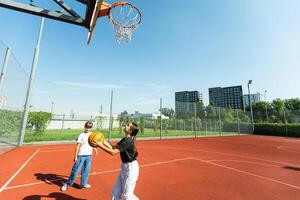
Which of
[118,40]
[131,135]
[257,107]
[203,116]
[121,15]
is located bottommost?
[131,135]

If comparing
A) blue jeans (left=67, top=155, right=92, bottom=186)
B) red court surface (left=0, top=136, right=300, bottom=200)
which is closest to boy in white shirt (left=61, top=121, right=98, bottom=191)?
blue jeans (left=67, top=155, right=92, bottom=186)

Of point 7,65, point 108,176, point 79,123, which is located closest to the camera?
point 108,176

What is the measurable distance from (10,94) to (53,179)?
594cm

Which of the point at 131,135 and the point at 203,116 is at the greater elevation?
the point at 203,116

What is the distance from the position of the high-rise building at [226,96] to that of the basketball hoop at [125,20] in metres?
94.7

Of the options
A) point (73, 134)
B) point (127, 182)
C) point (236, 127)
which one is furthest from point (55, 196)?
point (236, 127)

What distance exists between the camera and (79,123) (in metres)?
24.4

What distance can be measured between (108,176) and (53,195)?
1775 millimetres

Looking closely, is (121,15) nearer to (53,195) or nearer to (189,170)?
(53,195)

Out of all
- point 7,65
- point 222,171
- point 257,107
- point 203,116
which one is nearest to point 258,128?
point 203,116

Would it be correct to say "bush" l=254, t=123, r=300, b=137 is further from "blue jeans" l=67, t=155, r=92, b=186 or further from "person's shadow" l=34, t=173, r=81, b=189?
"person's shadow" l=34, t=173, r=81, b=189

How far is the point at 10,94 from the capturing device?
8570mm

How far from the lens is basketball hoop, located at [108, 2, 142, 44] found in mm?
5473

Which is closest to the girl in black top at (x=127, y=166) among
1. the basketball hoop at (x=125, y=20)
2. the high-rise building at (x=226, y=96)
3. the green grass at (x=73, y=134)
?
the basketball hoop at (x=125, y=20)
